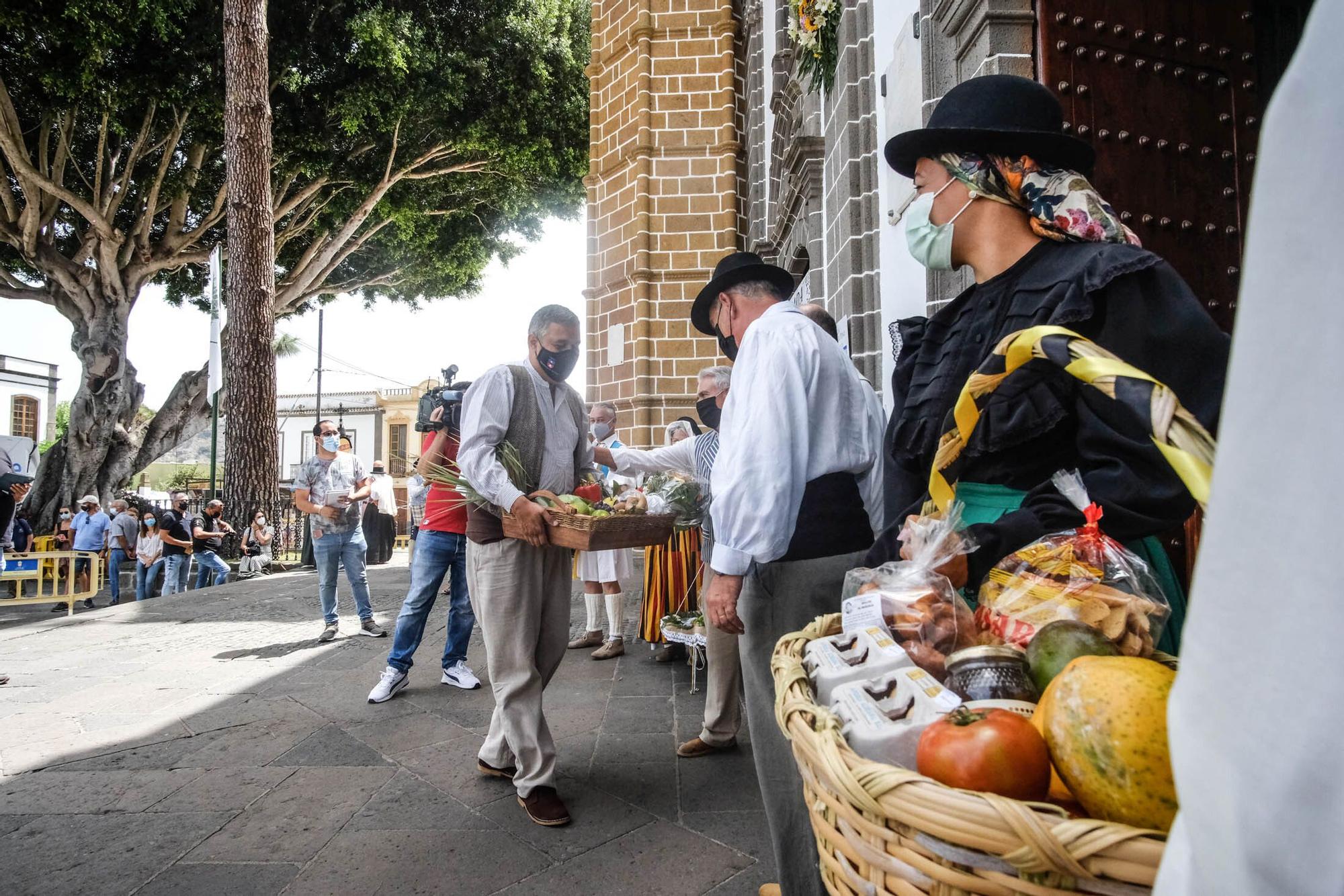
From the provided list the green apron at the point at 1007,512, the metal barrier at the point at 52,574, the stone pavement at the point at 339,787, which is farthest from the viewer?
the metal barrier at the point at 52,574

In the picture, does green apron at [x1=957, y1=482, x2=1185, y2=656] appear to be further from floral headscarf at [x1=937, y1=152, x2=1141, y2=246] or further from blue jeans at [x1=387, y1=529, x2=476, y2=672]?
blue jeans at [x1=387, y1=529, x2=476, y2=672]

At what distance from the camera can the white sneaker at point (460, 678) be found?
5.26 metres

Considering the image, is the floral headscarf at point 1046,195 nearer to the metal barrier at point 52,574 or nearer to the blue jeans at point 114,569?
the metal barrier at point 52,574

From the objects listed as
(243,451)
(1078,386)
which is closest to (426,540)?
(1078,386)

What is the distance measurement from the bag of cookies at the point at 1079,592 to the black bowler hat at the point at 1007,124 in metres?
0.81

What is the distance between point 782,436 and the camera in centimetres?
221

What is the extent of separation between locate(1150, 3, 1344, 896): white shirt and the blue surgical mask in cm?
A: 140

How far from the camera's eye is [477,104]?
53.2ft

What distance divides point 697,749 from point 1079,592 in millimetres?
3286

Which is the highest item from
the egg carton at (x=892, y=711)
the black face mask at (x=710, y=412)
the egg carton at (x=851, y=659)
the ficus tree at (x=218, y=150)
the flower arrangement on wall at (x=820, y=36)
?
the ficus tree at (x=218, y=150)

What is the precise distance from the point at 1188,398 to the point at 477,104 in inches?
673

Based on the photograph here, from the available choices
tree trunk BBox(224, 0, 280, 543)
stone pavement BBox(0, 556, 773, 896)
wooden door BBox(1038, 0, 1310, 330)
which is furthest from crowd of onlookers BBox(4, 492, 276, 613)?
wooden door BBox(1038, 0, 1310, 330)

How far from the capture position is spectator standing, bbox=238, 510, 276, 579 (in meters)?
12.0

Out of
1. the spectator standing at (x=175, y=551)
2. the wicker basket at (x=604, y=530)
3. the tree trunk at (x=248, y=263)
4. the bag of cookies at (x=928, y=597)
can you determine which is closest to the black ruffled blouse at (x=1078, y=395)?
the bag of cookies at (x=928, y=597)
